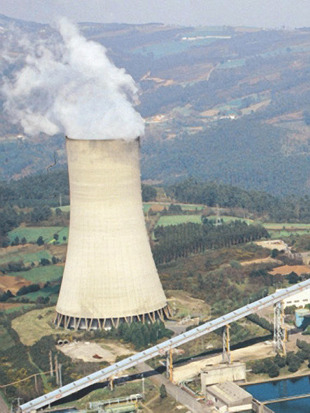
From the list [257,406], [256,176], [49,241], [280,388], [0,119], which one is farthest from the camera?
[0,119]

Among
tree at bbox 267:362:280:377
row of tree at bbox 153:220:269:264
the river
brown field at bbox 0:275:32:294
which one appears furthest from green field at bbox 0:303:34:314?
the river

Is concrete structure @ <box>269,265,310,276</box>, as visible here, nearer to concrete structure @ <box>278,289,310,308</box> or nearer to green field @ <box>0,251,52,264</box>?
concrete structure @ <box>278,289,310,308</box>

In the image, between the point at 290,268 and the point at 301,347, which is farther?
the point at 290,268

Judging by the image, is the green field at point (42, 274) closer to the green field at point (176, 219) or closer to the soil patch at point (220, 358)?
the green field at point (176, 219)

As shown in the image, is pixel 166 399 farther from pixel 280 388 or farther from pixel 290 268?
pixel 290 268

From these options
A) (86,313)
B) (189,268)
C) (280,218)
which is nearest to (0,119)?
(280,218)

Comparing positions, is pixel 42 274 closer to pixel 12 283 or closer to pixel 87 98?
pixel 12 283
